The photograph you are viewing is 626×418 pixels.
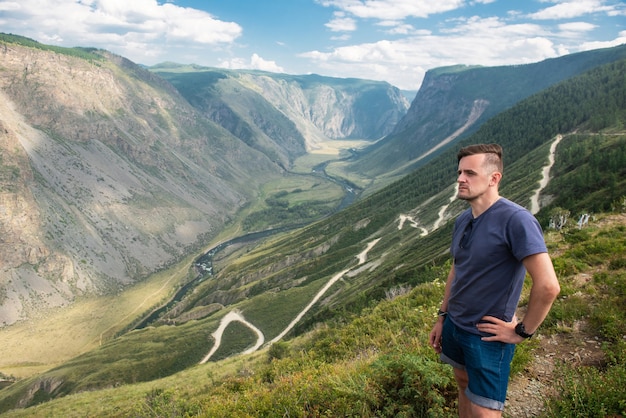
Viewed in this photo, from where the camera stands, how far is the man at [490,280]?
5906 mm

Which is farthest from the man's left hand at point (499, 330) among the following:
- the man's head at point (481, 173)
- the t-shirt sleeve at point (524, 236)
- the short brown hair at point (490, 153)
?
the short brown hair at point (490, 153)

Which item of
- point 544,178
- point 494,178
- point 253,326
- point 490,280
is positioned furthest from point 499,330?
point 544,178

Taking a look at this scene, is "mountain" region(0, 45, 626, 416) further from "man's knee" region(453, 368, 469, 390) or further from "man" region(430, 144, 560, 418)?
"man" region(430, 144, 560, 418)

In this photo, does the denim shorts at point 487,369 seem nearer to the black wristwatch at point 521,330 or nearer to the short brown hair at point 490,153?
the black wristwatch at point 521,330

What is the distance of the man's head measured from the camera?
6.83 meters

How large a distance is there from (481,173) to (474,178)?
149 mm

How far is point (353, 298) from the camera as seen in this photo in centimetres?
6894

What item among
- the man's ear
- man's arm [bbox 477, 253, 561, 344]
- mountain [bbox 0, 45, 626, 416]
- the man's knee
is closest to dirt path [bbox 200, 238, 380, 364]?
mountain [bbox 0, 45, 626, 416]

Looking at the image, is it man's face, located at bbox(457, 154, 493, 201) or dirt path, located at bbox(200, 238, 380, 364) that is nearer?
man's face, located at bbox(457, 154, 493, 201)

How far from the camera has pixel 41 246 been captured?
154375 mm

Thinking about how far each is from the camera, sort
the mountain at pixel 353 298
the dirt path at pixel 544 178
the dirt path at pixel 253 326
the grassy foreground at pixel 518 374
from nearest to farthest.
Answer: the grassy foreground at pixel 518 374
the mountain at pixel 353 298
the dirt path at pixel 544 178
the dirt path at pixel 253 326

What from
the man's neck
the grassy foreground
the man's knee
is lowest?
the grassy foreground

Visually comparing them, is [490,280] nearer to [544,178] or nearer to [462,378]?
[462,378]

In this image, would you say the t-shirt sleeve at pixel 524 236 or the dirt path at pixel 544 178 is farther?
the dirt path at pixel 544 178
